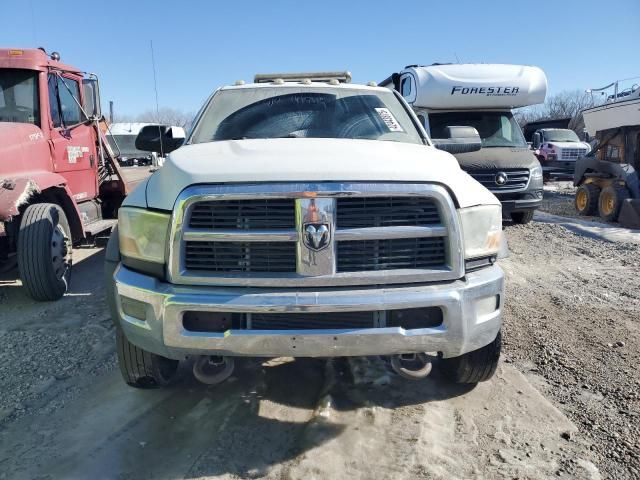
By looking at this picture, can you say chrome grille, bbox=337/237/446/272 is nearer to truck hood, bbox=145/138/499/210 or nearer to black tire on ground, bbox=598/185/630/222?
truck hood, bbox=145/138/499/210

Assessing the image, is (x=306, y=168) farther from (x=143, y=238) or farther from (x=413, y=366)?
(x=413, y=366)

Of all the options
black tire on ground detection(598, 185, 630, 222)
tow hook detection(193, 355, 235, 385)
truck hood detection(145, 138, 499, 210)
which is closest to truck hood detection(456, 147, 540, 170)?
black tire on ground detection(598, 185, 630, 222)

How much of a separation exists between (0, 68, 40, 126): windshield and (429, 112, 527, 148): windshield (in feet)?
20.6

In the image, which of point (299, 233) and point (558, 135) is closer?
point (299, 233)

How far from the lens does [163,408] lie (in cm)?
311

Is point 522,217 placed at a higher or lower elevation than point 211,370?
higher

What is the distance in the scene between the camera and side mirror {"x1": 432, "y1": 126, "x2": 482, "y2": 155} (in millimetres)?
4324

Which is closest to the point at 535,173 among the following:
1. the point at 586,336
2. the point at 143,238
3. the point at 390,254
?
the point at 586,336

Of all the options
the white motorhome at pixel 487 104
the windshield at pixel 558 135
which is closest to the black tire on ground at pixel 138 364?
the white motorhome at pixel 487 104

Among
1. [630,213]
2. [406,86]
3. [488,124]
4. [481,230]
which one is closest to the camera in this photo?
[481,230]

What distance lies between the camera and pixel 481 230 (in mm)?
2727

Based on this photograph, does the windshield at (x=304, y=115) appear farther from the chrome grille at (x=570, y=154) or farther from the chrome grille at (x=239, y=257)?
the chrome grille at (x=570, y=154)

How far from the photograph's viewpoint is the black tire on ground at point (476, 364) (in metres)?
3.05

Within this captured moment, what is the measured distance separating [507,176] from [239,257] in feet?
23.7
